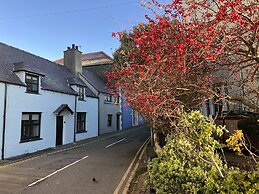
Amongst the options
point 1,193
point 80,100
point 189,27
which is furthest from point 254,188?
point 80,100

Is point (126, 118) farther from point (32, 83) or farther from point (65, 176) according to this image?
point (65, 176)

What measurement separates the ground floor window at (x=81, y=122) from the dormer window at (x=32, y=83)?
22.6 feet

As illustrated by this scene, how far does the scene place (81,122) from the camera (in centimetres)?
2319

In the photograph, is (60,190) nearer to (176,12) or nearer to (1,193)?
(1,193)

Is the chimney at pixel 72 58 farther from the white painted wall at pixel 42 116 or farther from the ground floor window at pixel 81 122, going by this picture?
the ground floor window at pixel 81 122

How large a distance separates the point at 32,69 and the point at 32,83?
1.12 meters

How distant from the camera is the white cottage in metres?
13.7

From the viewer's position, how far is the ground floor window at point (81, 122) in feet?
74.0

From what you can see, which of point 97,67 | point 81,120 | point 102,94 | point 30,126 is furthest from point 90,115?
point 97,67

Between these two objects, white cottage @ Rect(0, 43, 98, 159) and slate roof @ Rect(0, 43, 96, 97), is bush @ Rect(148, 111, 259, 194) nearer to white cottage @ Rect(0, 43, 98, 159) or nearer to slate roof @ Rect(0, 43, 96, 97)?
white cottage @ Rect(0, 43, 98, 159)

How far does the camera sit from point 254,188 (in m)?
3.00

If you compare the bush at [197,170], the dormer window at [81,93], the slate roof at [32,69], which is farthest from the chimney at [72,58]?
the bush at [197,170]

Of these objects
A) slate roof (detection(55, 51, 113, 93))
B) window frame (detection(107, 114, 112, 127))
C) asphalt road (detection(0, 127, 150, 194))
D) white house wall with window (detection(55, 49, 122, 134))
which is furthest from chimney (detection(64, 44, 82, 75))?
asphalt road (detection(0, 127, 150, 194))

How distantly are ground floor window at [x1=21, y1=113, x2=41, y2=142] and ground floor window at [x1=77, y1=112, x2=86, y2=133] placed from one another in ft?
20.2
